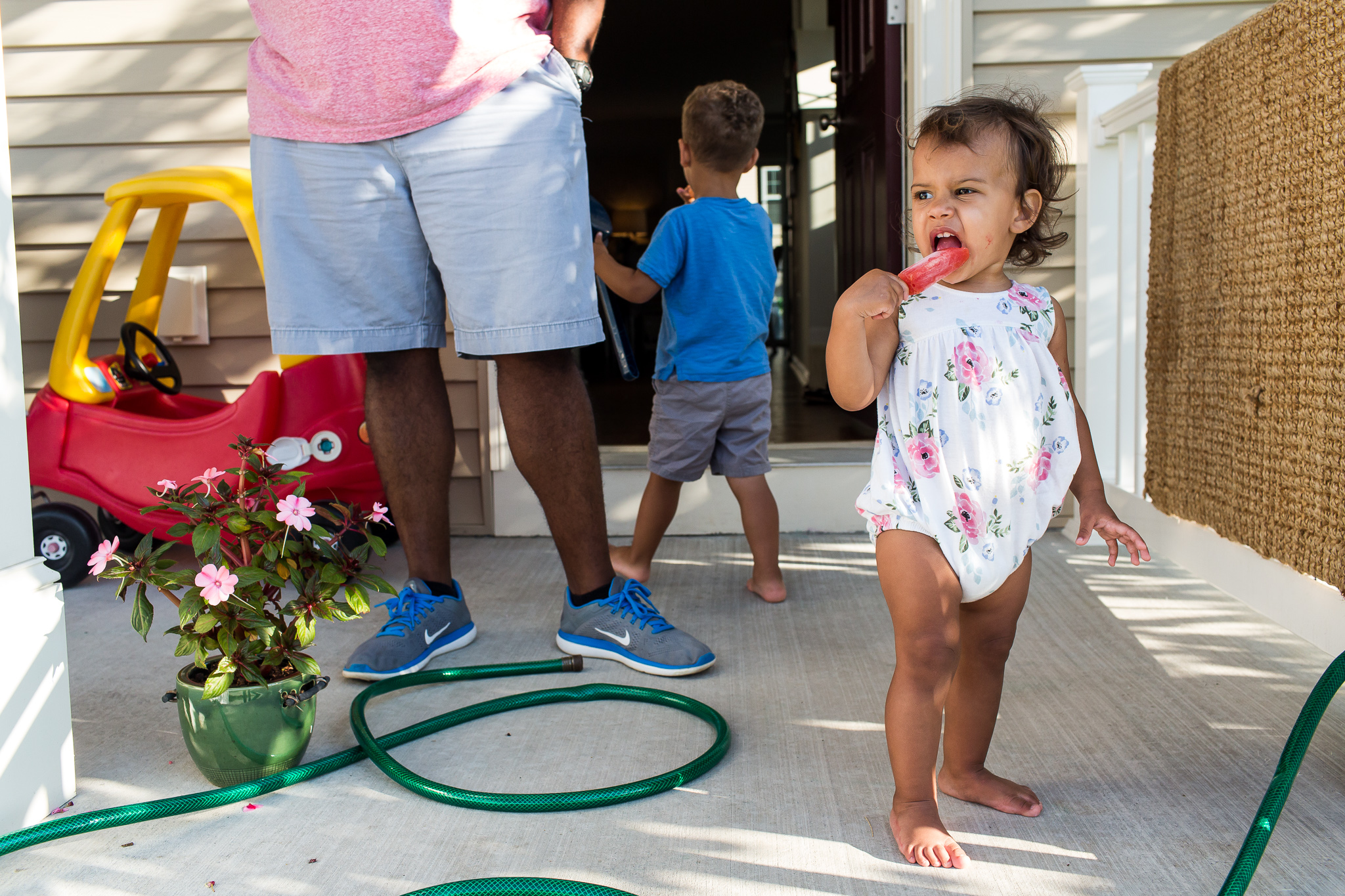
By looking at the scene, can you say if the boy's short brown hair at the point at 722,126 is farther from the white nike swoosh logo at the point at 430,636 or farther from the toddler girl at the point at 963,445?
the white nike swoosh logo at the point at 430,636

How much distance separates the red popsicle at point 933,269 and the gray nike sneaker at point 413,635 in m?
1.03

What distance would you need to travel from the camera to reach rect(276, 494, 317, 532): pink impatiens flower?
130cm

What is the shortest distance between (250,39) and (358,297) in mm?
1474

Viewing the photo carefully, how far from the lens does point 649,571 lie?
2410 mm

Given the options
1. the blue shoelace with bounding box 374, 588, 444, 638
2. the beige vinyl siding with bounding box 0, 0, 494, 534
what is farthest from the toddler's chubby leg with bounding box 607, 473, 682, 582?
the beige vinyl siding with bounding box 0, 0, 494, 534

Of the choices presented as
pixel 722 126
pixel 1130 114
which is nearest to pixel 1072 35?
pixel 1130 114

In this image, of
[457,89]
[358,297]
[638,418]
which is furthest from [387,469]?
[638,418]

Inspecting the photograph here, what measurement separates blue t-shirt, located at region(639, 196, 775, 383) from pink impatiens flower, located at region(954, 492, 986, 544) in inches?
42.6

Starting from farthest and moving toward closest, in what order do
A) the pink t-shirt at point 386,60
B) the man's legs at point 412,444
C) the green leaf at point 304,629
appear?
the man's legs at point 412,444, the pink t-shirt at point 386,60, the green leaf at point 304,629

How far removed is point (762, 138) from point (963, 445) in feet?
35.6

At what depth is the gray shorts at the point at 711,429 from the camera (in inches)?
88.7

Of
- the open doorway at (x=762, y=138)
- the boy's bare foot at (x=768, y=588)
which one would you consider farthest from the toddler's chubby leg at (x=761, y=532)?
the open doorway at (x=762, y=138)

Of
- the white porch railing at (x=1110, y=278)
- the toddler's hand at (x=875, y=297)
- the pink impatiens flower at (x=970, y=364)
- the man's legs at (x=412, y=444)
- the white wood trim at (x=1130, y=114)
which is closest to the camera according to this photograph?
the toddler's hand at (x=875, y=297)

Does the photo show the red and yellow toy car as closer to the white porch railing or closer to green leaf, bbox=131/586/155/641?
green leaf, bbox=131/586/155/641
